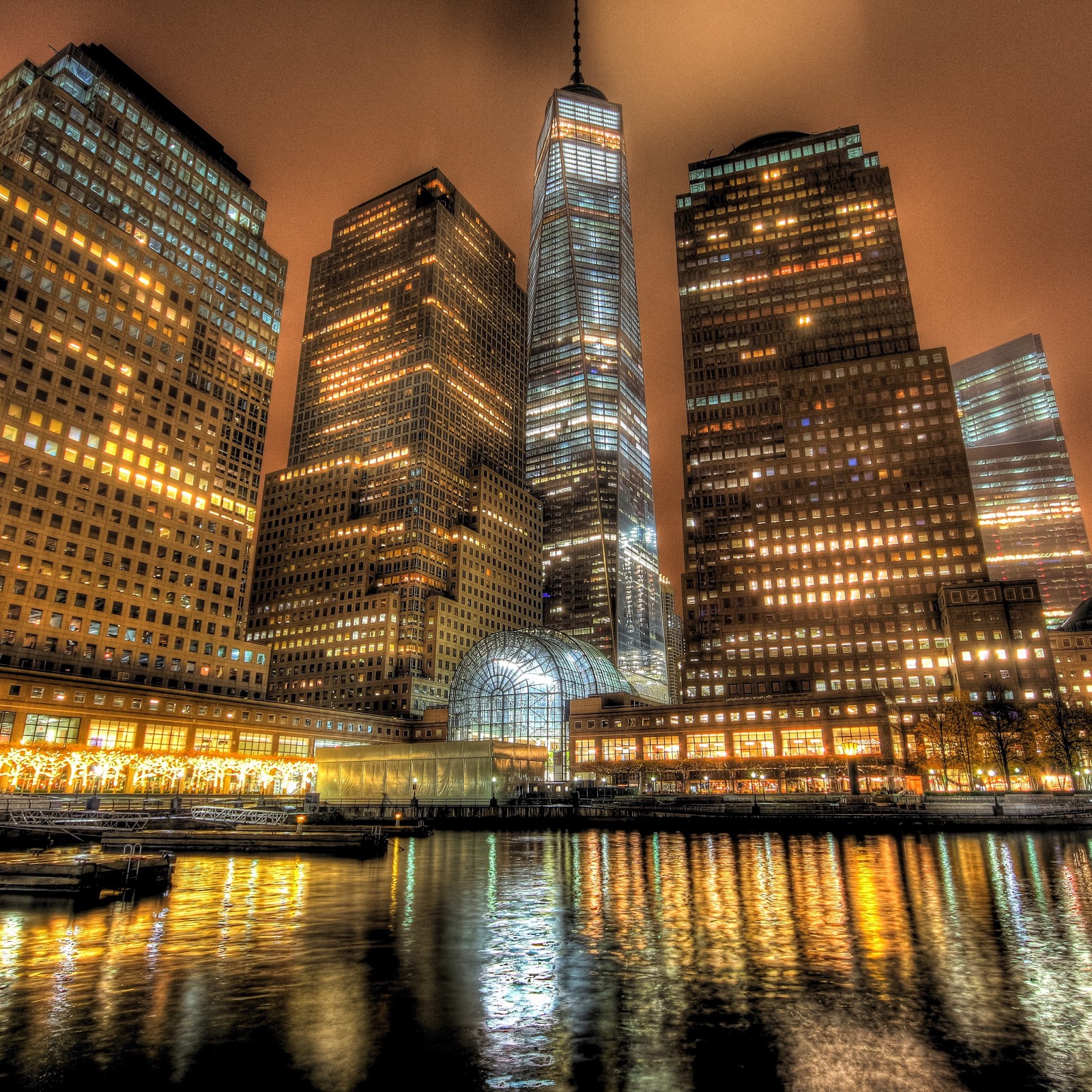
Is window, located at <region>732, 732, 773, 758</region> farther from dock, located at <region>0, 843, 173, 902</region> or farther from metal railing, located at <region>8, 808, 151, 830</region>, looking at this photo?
dock, located at <region>0, 843, 173, 902</region>

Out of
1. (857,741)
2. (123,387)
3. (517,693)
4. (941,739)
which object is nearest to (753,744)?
(857,741)

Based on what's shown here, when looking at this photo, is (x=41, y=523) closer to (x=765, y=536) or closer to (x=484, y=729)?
(x=484, y=729)

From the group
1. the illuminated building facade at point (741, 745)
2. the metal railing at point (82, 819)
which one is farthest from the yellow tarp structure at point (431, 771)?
the illuminated building facade at point (741, 745)

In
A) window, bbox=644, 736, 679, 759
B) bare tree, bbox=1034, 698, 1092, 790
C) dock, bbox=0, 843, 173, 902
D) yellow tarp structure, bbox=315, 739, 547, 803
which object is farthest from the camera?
window, bbox=644, 736, 679, 759

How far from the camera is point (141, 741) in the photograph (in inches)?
4441

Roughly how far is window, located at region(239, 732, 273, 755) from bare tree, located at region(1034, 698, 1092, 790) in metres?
132

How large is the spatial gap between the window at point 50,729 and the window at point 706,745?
351ft

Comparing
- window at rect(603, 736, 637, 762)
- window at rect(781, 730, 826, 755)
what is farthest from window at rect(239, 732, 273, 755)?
window at rect(781, 730, 826, 755)

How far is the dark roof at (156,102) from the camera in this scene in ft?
494

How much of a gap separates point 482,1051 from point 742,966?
30.4 feet

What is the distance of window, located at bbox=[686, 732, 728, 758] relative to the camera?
143000mm

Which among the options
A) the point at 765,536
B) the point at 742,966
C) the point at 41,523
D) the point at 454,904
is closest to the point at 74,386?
the point at 41,523

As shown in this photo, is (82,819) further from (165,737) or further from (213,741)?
(213,741)

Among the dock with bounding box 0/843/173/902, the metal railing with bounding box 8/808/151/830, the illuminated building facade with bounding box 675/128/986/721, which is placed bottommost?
the dock with bounding box 0/843/173/902
